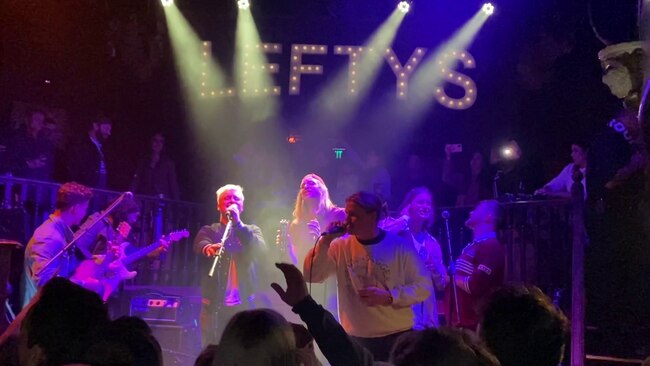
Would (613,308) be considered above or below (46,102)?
below

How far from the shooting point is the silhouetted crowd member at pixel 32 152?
8633 mm

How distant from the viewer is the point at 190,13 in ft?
42.3

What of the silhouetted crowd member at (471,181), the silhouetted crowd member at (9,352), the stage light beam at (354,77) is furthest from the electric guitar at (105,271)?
the stage light beam at (354,77)

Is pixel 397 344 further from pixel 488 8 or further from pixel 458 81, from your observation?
pixel 488 8

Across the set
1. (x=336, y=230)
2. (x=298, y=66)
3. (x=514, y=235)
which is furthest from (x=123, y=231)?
(x=298, y=66)

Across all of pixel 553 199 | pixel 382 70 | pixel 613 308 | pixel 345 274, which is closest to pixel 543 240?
pixel 553 199

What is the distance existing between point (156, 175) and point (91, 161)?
110 centimetres

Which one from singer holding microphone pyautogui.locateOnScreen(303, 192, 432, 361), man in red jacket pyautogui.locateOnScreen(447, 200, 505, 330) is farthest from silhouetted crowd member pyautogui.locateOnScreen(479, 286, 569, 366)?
man in red jacket pyautogui.locateOnScreen(447, 200, 505, 330)

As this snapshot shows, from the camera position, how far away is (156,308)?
25.7 feet

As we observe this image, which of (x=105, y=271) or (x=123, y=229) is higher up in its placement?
(x=123, y=229)

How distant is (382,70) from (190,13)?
3.83m

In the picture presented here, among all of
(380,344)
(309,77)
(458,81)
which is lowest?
(380,344)

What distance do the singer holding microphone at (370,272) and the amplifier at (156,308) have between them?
11.5 ft

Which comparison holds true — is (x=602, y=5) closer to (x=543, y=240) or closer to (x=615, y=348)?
(x=543, y=240)
